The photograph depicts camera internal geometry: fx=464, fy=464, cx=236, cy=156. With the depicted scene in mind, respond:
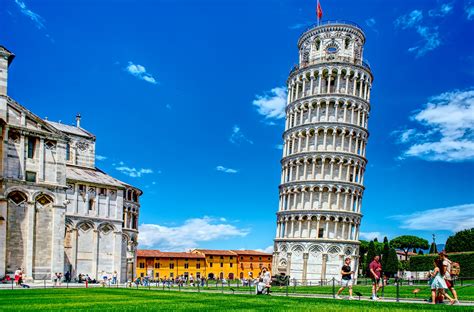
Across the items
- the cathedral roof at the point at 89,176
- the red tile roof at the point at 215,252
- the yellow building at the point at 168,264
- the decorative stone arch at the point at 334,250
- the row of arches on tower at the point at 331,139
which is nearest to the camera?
the cathedral roof at the point at 89,176

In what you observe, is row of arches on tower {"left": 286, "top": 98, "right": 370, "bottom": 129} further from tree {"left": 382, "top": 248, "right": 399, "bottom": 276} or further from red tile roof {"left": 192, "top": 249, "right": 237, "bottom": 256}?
red tile roof {"left": 192, "top": 249, "right": 237, "bottom": 256}

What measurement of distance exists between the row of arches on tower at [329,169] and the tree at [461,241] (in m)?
20.5

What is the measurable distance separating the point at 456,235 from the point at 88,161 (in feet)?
189

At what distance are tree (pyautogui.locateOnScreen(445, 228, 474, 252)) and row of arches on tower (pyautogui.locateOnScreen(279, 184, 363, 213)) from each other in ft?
65.3

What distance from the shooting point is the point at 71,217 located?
50.5 meters

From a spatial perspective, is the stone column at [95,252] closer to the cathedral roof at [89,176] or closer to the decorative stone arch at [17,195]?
the cathedral roof at [89,176]

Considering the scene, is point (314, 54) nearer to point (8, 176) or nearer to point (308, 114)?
point (308, 114)

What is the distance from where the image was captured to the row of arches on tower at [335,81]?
66.4 m

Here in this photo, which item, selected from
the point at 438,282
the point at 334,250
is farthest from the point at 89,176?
the point at 438,282

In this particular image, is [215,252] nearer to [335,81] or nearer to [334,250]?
[334,250]

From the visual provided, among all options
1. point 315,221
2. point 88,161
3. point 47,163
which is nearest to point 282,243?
point 315,221

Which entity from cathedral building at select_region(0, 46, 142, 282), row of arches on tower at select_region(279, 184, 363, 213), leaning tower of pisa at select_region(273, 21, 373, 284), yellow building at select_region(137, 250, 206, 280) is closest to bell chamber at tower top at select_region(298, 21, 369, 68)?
leaning tower of pisa at select_region(273, 21, 373, 284)

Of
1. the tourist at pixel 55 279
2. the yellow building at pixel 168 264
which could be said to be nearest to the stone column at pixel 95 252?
the tourist at pixel 55 279

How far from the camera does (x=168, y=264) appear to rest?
101562mm
